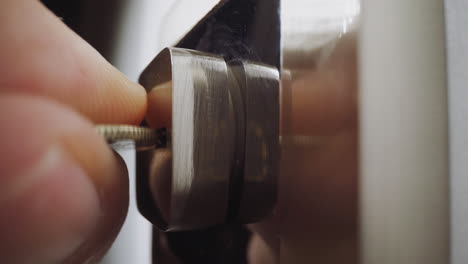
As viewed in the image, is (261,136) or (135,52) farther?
(135,52)

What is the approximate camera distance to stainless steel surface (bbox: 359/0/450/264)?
146 mm

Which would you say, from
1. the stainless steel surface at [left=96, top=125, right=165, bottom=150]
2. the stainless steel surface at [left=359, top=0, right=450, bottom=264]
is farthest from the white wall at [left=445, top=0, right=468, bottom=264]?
the stainless steel surface at [left=96, top=125, right=165, bottom=150]

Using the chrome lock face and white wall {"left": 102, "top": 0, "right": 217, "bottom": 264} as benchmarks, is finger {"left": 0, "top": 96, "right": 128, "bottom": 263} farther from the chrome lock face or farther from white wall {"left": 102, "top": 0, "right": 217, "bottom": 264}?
white wall {"left": 102, "top": 0, "right": 217, "bottom": 264}

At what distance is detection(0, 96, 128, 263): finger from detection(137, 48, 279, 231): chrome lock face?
0.03m

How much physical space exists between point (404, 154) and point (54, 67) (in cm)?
14

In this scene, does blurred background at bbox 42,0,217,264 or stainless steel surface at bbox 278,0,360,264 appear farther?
blurred background at bbox 42,0,217,264

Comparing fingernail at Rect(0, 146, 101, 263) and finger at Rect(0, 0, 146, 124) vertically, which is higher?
finger at Rect(0, 0, 146, 124)

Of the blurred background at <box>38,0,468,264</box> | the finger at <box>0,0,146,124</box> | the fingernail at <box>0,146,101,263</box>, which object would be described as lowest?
the fingernail at <box>0,146,101,263</box>

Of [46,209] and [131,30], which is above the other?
[131,30]

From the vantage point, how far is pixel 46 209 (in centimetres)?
13

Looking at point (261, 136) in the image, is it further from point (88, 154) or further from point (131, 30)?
point (131, 30)

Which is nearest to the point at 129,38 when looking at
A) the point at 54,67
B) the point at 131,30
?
the point at 131,30

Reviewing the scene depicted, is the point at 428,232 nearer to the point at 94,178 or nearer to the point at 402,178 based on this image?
the point at 402,178

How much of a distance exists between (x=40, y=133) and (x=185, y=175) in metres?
0.05
